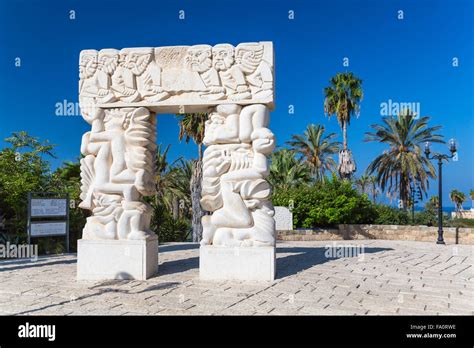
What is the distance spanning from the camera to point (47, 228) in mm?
10195

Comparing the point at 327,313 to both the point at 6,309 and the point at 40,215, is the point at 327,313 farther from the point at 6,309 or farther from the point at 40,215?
the point at 40,215

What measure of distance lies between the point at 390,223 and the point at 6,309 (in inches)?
597

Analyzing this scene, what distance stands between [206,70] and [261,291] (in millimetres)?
3743

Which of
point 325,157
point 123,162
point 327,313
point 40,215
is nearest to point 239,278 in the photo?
point 327,313

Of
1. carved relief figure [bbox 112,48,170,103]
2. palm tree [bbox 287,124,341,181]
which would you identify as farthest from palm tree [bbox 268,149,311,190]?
carved relief figure [bbox 112,48,170,103]

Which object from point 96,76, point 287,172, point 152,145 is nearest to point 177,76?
point 152,145

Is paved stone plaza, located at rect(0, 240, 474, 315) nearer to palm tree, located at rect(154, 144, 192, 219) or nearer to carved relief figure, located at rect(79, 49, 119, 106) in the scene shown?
carved relief figure, located at rect(79, 49, 119, 106)

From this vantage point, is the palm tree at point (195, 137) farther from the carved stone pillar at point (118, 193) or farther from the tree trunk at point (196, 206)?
the carved stone pillar at point (118, 193)

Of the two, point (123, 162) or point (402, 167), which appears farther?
point (402, 167)

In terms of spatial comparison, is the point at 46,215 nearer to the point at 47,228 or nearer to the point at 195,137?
the point at 47,228

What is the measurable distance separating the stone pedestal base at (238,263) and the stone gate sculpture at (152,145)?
2cm

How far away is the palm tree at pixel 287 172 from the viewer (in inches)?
884

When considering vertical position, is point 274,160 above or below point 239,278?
above
